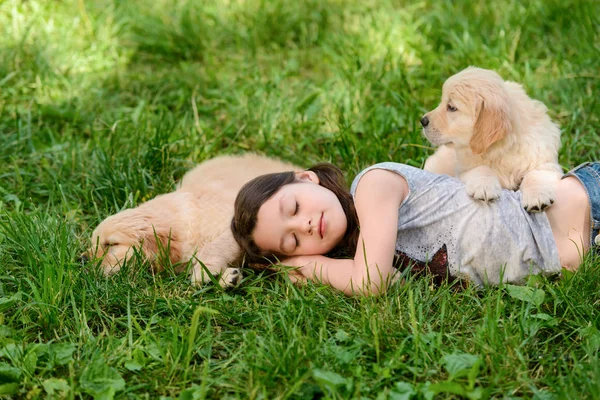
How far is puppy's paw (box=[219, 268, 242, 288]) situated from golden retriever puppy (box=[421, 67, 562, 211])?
99 cm

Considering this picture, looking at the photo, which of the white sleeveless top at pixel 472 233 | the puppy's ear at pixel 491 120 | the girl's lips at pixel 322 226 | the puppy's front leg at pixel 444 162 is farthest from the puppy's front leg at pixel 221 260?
the puppy's ear at pixel 491 120

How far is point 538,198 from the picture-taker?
2.76 m

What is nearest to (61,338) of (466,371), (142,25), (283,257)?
(283,257)

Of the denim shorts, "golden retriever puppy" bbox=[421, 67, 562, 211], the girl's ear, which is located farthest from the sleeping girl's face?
the denim shorts

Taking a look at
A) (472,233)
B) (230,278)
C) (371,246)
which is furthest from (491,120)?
(230,278)

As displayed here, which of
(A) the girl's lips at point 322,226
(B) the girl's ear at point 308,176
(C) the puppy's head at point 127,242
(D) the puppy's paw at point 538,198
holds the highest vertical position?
(B) the girl's ear at point 308,176

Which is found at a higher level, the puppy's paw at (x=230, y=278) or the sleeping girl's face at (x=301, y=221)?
the sleeping girl's face at (x=301, y=221)

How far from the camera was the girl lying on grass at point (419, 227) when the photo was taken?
2719 mm

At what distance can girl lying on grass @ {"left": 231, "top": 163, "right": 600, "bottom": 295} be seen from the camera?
8.92ft

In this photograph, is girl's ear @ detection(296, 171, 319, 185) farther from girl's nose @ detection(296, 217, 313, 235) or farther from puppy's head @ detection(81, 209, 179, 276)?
puppy's head @ detection(81, 209, 179, 276)

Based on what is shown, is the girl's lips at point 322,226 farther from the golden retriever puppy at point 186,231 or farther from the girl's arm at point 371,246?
the golden retriever puppy at point 186,231

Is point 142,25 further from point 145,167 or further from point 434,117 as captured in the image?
point 434,117

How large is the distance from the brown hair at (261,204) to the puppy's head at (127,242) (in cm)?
31

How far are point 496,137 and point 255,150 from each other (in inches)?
62.3
